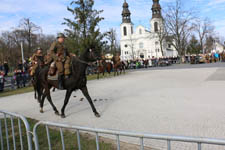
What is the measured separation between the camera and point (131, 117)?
6.14 meters

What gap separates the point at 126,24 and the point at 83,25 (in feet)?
232

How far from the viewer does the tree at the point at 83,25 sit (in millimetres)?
22000

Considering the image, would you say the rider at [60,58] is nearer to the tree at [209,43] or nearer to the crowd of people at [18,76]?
the crowd of people at [18,76]

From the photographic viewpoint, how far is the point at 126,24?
9038cm

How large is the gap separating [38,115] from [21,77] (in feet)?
44.3

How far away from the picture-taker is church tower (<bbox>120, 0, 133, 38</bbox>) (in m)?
84.9

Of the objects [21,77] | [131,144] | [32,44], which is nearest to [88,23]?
[21,77]

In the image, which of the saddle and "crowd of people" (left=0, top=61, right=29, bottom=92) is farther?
"crowd of people" (left=0, top=61, right=29, bottom=92)

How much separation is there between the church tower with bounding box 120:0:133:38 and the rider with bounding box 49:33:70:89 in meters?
81.5

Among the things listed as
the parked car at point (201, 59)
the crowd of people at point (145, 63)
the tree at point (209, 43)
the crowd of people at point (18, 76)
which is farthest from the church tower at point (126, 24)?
the crowd of people at point (18, 76)

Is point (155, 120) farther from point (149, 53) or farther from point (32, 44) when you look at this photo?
point (149, 53)

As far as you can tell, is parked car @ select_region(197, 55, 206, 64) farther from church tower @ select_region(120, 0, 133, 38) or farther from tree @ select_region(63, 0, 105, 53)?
church tower @ select_region(120, 0, 133, 38)

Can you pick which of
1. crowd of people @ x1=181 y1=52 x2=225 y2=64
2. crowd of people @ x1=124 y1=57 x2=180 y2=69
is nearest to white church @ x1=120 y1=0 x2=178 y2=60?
crowd of people @ x1=124 y1=57 x2=180 y2=69

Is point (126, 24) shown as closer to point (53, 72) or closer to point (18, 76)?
point (18, 76)
